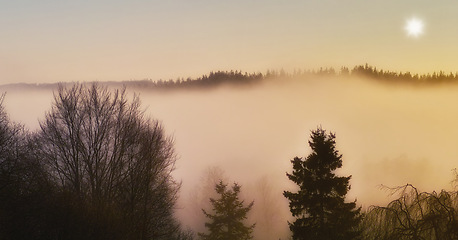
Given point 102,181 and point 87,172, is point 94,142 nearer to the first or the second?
point 87,172

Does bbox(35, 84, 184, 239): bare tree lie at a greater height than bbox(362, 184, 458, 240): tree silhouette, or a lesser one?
greater

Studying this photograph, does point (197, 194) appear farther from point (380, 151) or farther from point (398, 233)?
point (380, 151)

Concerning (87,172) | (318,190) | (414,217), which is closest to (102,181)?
(87,172)

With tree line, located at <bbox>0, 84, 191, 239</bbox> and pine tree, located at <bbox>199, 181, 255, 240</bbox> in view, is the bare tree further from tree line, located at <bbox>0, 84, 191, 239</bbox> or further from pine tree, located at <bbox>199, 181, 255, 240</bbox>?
pine tree, located at <bbox>199, 181, 255, 240</bbox>

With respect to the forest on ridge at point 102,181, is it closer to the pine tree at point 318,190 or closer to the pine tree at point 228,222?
the pine tree at point 318,190

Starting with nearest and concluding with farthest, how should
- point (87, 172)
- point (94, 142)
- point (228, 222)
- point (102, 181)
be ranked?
point (94, 142) < point (102, 181) < point (87, 172) < point (228, 222)

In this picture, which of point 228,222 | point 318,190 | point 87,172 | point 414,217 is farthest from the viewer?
point 228,222

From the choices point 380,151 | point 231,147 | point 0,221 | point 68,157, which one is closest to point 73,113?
point 68,157

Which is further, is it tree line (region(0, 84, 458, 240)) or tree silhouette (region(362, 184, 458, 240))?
tree line (region(0, 84, 458, 240))

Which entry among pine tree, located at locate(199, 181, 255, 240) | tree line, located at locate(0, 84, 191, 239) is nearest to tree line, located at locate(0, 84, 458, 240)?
tree line, located at locate(0, 84, 191, 239)

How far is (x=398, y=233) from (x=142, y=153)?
19546mm

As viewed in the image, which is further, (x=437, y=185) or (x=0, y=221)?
(x=437, y=185)

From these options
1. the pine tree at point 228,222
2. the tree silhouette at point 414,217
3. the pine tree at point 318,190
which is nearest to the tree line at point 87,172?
the pine tree at point 318,190

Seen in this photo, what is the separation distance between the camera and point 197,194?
330ft
